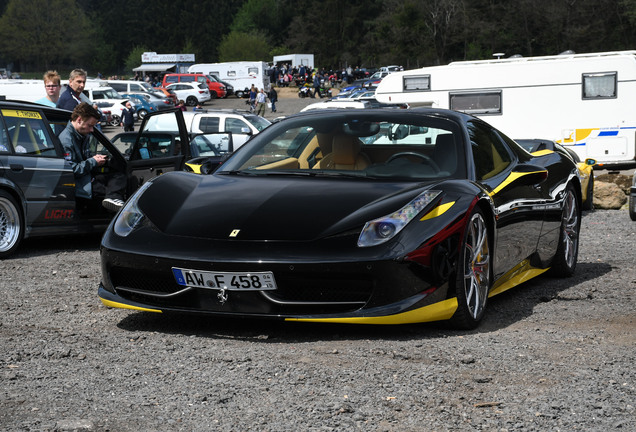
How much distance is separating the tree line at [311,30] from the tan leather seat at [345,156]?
67972 mm

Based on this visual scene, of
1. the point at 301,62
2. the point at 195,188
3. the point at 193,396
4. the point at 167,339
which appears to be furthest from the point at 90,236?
the point at 301,62

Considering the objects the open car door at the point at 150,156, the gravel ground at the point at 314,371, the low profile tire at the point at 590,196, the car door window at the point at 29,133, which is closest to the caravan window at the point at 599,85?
the low profile tire at the point at 590,196

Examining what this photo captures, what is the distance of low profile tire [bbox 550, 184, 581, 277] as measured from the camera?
738 cm

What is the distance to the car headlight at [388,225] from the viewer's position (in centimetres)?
496

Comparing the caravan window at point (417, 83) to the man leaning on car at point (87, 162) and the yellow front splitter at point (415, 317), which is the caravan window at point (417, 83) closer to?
the man leaning on car at point (87, 162)

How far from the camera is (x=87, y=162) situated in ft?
30.7

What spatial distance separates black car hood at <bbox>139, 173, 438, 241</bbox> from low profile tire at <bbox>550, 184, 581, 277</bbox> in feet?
7.50

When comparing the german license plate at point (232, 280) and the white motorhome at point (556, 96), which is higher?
the german license plate at point (232, 280)

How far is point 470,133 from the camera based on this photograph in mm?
A: 6250

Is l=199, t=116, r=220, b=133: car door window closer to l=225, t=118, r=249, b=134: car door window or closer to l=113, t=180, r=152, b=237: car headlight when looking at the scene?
l=225, t=118, r=249, b=134: car door window

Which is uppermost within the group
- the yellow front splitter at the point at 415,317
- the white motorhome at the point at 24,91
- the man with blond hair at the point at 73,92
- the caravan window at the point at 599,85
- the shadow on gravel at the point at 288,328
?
the man with blond hair at the point at 73,92

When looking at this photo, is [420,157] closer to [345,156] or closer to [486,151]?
[345,156]

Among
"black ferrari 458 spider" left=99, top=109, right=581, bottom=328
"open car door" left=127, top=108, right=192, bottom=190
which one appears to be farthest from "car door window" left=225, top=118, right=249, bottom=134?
"black ferrari 458 spider" left=99, top=109, right=581, bottom=328

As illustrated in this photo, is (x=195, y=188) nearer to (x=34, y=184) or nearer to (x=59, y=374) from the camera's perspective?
(x=59, y=374)
